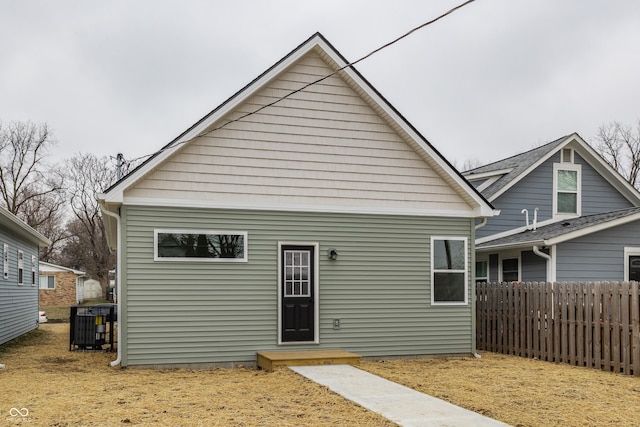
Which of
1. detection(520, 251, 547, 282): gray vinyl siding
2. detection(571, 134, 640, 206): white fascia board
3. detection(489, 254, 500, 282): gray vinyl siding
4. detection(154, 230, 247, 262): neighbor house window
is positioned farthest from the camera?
detection(571, 134, 640, 206): white fascia board

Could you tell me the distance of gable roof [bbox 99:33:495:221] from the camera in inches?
426

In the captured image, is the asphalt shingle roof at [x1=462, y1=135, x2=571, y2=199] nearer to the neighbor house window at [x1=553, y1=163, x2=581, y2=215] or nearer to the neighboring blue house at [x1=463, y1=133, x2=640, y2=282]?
the neighboring blue house at [x1=463, y1=133, x2=640, y2=282]

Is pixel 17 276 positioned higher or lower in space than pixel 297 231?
lower

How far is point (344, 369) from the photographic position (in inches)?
407

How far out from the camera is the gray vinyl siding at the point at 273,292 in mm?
10945

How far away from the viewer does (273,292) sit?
11.7 metres

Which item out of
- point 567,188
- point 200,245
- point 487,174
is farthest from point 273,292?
point 567,188

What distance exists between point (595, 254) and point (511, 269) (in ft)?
7.25

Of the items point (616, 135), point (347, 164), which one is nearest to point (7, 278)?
point (347, 164)

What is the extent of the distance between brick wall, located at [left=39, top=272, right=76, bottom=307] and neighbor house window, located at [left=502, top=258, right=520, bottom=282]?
33.3 m

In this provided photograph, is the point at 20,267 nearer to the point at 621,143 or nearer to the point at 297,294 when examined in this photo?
the point at 297,294

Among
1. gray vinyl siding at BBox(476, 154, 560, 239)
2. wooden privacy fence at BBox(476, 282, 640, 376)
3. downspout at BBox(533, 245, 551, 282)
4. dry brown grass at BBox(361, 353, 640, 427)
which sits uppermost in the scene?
→ gray vinyl siding at BBox(476, 154, 560, 239)

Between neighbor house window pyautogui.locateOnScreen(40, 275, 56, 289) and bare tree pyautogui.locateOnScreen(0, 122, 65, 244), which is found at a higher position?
bare tree pyautogui.locateOnScreen(0, 122, 65, 244)

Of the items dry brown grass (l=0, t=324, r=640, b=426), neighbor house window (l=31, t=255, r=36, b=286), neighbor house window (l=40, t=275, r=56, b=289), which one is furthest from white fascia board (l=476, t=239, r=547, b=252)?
neighbor house window (l=40, t=275, r=56, b=289)
